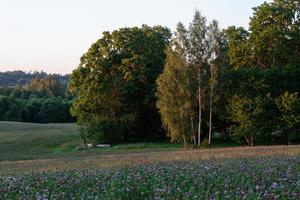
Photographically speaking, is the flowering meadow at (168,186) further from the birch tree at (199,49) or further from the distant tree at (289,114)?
the distant tree at (289,114)

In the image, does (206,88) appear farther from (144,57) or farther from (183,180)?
(183,180)

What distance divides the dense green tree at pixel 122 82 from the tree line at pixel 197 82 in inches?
4.8

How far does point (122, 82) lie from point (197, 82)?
14.6 metres

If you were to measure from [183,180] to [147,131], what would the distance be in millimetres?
55937

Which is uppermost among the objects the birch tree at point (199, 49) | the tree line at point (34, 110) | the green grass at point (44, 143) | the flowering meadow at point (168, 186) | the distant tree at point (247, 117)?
the birch tree at point (199, 49)

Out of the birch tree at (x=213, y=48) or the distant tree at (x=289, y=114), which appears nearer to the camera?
the birch tree at (x=213, y=48)

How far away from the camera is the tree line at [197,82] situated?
51.9 m

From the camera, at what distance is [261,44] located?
58.4m

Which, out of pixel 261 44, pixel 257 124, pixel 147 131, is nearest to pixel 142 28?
pixel 147 131

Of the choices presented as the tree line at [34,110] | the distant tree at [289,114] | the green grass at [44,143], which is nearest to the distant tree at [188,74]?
the green grass at [44,143]

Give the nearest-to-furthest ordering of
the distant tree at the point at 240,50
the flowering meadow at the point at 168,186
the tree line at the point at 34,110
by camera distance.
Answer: the flowering meadow at the point at 168,186 < the distant tree at the point at 240,50 < the tree line at the point at 34,110

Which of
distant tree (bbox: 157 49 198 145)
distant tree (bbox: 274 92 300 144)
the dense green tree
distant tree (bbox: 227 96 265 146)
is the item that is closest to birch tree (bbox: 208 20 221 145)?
distant tree (bbox: 157 49 198 145)

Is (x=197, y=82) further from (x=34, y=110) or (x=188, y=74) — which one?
(x=34, y=110)

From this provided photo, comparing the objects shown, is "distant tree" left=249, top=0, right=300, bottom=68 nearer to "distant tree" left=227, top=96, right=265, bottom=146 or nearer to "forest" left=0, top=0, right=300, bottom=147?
"forest" left=0, top=0, right=300, bottom=147
